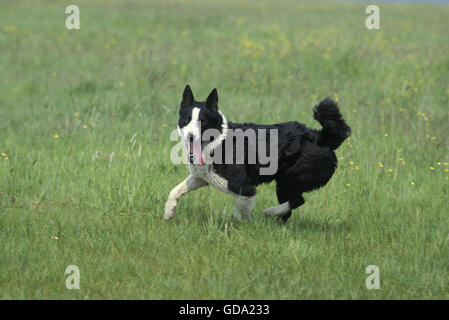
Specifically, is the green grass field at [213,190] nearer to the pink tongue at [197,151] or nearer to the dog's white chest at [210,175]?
the dog's white chest at [210,175]

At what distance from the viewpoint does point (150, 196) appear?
16.7 feet

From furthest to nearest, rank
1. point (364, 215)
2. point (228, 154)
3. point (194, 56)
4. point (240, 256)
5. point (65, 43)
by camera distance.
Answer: point (65, 43)
point (194, 56)
point (364, 215)
point (228, 154)
point (240, 256)

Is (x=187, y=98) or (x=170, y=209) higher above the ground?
(x=187, y=98)

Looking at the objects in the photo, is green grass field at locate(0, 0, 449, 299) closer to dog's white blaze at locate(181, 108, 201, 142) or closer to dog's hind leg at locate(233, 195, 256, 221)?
dog's hind leg at locate(233, 195, 256, 221)

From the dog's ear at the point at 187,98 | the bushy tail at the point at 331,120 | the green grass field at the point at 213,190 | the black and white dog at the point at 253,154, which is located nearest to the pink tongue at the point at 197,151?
the black and white dog at the point at 253,154

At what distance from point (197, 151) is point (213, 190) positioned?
124 centimetres

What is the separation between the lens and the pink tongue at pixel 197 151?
14.2 feet

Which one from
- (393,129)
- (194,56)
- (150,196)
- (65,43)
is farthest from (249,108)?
(65,43)

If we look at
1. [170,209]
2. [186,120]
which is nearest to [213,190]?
[170,209]

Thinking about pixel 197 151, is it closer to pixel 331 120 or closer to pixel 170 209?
pixel 170 209

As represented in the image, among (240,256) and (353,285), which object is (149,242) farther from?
(353,285)

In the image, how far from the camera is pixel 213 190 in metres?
5.51

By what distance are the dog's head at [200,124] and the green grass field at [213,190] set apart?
69 centimetres
